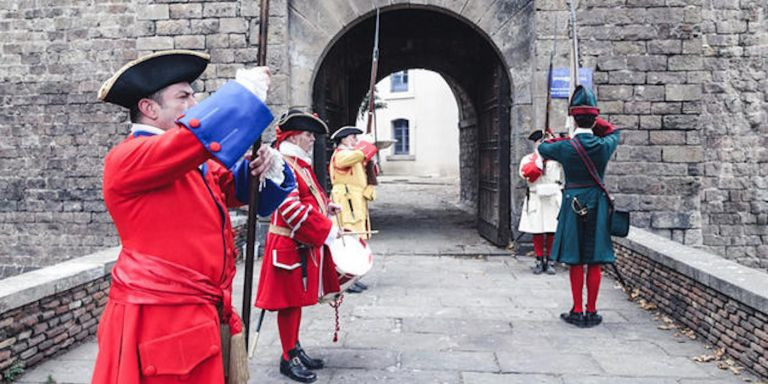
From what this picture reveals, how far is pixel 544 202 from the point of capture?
6.60 meters

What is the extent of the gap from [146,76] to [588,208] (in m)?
3.70

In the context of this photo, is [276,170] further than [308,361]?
No

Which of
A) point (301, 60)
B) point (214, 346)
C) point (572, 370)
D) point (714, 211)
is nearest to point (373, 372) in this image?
point (572, 370)

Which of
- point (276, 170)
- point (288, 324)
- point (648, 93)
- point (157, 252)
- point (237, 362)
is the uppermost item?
point (648, 93)

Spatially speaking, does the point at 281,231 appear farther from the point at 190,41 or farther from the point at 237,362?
the point at 190,41

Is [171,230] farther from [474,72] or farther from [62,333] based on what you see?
[474,72]

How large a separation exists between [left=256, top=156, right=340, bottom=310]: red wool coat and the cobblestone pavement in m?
0.56

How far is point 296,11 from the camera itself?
7875 mm

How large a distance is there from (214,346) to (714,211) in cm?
908

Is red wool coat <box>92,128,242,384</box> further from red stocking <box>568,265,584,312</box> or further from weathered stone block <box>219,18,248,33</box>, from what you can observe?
weathered stone block <box>219,18,248,33</box>

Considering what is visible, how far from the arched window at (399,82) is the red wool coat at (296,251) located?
24487 millimetres

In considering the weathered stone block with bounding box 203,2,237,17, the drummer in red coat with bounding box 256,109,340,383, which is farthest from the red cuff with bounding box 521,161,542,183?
the weathered stone block with bounding box 203,2,237,17

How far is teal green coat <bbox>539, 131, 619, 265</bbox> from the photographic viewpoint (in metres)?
4.64

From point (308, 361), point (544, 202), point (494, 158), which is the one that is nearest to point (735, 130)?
point (494, 158)
